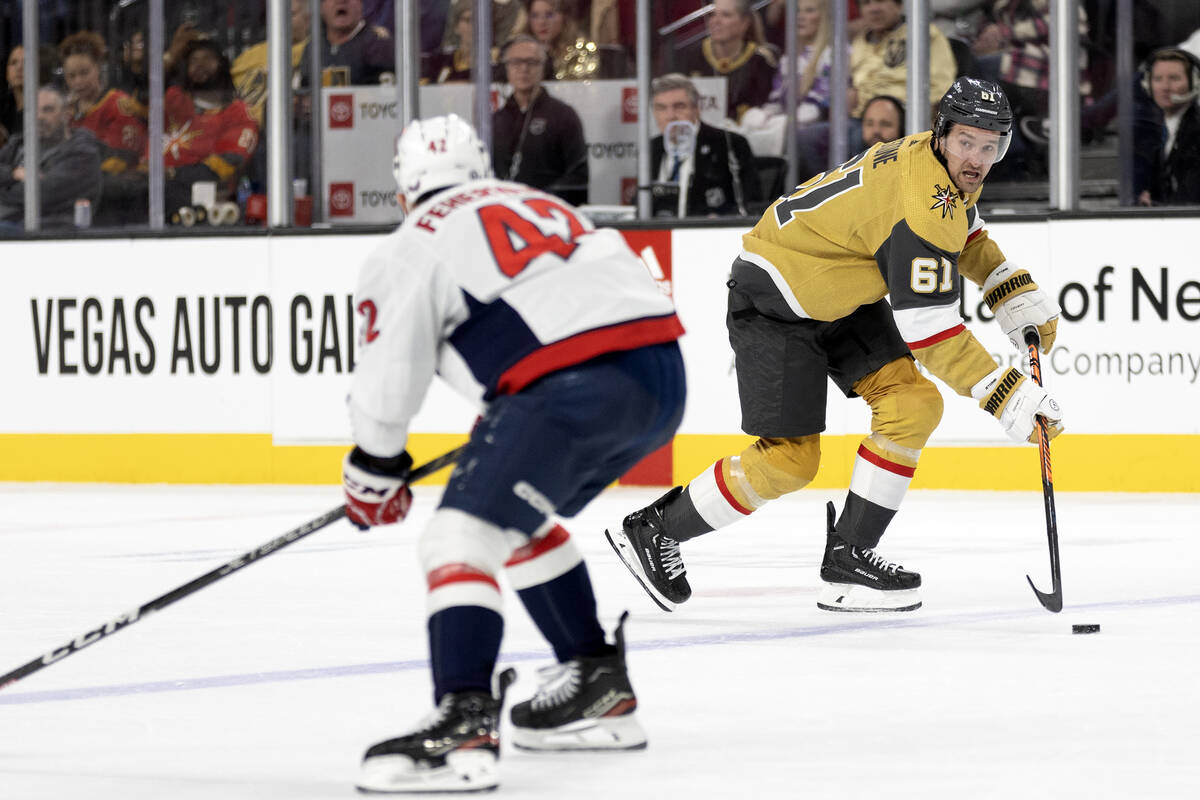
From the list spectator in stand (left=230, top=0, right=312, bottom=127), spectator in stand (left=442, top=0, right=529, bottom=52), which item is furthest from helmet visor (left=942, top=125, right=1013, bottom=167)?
spectator in stand (left=230, top=0, right=312, bottom=127)

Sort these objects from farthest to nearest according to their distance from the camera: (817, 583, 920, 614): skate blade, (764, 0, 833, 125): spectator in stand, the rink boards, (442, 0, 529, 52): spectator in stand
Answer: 1. (442, 0, 529, 52): spectator in stand
2. (764, 0, 833, 125): spectator in stand
3. the rink boards
4. (817, 583, 920, 614): skate blade

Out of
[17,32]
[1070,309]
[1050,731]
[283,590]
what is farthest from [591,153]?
[1050,731]

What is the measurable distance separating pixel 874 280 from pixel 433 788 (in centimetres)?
194

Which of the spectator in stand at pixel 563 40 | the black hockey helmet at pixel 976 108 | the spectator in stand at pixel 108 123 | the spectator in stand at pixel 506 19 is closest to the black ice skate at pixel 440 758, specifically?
the black hockey helmet at pixel 976 108

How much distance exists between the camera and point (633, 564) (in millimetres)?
4074

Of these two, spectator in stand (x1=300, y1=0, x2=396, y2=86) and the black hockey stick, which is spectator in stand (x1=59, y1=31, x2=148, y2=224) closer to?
spectator in stand (x1=300, y1=0, x2=396, y2=86)

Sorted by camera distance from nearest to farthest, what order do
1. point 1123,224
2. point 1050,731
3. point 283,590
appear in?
1. point 1050,731
2. point 283,590
3. point 1123,224

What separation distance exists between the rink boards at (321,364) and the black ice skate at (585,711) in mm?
4210

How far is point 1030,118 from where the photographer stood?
22.7 ft

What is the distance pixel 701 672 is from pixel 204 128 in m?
5.09

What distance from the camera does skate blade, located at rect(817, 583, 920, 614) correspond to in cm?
398

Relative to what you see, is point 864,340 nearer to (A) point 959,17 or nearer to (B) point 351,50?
(A) point 959,17

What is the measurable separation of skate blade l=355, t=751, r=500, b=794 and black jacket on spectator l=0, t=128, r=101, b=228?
5.88m

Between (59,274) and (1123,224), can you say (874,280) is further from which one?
(59,274)
